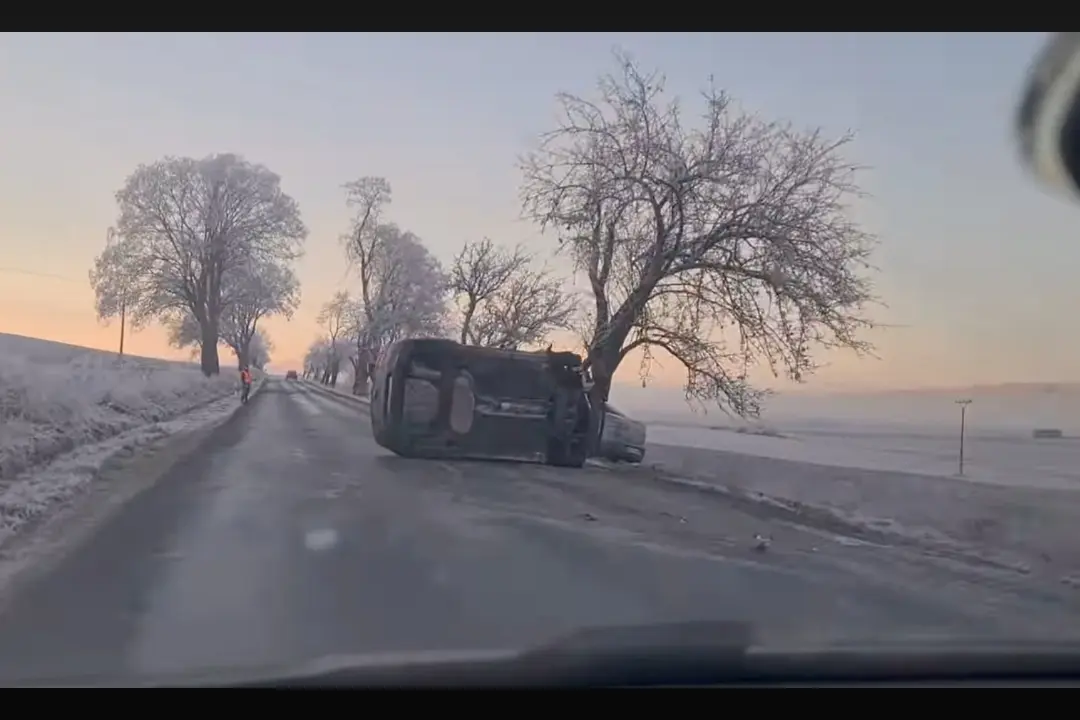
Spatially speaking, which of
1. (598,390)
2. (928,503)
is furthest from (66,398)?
(928,503)

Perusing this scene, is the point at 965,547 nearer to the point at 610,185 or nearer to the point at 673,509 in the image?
the point at 673,509

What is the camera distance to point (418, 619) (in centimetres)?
635

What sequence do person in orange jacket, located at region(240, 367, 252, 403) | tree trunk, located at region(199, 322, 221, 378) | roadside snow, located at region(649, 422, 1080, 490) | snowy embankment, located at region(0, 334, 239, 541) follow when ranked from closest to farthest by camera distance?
roadside snow, located at region(649, 422, 1080, 490)
snowy embankment, located at region(0, 334, 239, 541)
tree trunk, located at region(199, 322, 221, 378)
person in orange jacket, located at region(240, 367, 252, 403)

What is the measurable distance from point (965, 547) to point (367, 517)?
17.8 feet

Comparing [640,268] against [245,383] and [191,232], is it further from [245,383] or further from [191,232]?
[245,383]

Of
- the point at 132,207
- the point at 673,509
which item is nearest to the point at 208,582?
the point at 673,509

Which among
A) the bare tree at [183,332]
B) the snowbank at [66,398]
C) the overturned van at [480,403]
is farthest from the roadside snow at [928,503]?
the bare tree at [183,332]

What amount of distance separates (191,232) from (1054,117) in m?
12.8

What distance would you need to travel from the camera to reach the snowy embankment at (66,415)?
1206 cm

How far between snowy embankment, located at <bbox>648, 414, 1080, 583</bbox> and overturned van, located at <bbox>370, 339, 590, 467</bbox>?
2110mm

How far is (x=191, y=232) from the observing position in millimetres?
16641

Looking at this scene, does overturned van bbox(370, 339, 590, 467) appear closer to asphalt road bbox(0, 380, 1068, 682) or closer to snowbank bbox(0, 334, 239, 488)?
asphalt road bbox(0, 380, 1068, 682)

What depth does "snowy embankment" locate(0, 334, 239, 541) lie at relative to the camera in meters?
12.1

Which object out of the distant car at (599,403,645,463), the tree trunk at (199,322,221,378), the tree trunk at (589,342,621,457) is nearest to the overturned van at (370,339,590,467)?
the tree trunk at (589,342,621,457)
